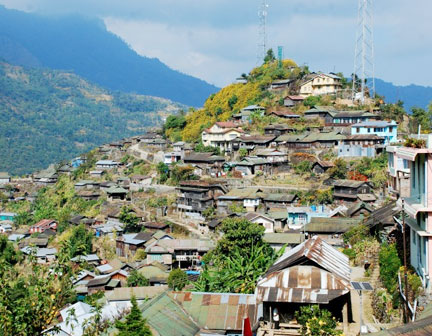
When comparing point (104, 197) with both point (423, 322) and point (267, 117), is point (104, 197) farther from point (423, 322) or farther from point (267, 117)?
point (423, 322)

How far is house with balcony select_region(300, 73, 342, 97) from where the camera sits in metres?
46.2

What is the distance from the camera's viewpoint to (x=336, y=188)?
32.4 meters

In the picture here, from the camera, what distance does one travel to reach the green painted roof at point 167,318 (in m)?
11.8

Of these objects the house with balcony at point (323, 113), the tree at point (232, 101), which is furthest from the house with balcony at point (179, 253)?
the tree at point (232, 101)

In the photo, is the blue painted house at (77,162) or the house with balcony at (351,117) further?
the blue painted house at (77,162)

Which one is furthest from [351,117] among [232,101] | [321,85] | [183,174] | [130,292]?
[130,292]

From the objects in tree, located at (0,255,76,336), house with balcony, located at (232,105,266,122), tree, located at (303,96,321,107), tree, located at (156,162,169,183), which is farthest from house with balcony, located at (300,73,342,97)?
tree, located at (0,255,76,336)

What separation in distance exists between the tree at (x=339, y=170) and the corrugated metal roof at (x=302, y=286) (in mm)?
24159

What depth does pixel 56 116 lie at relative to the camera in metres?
142

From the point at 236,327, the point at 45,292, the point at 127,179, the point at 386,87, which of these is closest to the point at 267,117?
the point at 127,179

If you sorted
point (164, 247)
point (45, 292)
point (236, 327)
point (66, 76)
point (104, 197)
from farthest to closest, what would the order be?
point (66, 76)
point (104, 197)
point (164, 247)
point (236, 327)
point (45, 292)

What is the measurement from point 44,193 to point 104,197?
12419 millimetres

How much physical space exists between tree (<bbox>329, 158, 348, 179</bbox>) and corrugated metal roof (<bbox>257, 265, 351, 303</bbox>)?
24.2 metres

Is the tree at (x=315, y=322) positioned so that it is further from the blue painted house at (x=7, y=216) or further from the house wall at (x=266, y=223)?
the blue painted house at (x=7, y=216)
